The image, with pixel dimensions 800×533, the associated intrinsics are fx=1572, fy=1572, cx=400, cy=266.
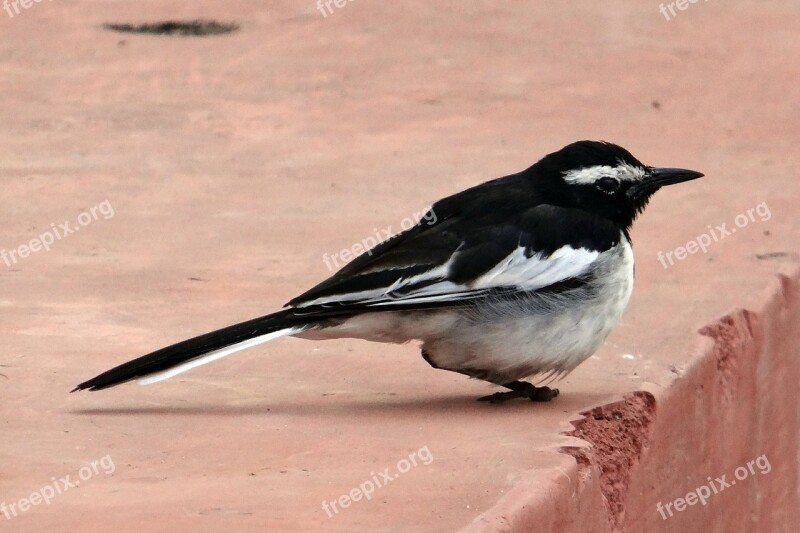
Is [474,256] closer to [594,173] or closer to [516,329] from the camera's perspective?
[516,329]

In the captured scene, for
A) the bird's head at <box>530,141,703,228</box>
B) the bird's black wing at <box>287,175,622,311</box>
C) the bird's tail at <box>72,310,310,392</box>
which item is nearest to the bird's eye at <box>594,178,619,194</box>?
the bird's head at <box>530,141,703,228</box>

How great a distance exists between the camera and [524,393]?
18.9 ft

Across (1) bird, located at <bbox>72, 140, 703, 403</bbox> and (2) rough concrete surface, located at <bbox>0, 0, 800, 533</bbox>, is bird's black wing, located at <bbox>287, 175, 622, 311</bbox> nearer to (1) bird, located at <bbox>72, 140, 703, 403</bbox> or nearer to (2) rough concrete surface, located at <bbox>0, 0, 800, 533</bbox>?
(1) bird, located at <bbox>72, 140, 703, 403</bbox>

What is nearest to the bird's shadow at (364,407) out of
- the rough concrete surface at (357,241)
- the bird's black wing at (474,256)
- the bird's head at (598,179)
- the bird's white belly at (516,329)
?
the rough concrete surface at (357,241)

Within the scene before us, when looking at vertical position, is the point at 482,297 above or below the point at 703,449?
above

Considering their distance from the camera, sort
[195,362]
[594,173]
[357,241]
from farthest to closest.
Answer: [357,241] → [594,173] → [195,362]

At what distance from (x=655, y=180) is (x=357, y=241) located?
8.75 feet

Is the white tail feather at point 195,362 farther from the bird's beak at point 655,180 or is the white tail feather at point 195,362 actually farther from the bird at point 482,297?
the bird's beak at point 655,180

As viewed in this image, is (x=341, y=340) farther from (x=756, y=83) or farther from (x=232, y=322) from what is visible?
(x=756, y=83)

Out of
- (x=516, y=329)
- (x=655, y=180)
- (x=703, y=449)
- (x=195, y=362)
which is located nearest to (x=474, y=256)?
(x=516, y=329)

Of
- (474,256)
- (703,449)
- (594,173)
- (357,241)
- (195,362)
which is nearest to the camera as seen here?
(195,362)

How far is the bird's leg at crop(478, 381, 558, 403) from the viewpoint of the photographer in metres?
5.72

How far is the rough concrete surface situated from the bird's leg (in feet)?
0.23

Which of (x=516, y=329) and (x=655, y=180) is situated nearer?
(x=516, y=329)
